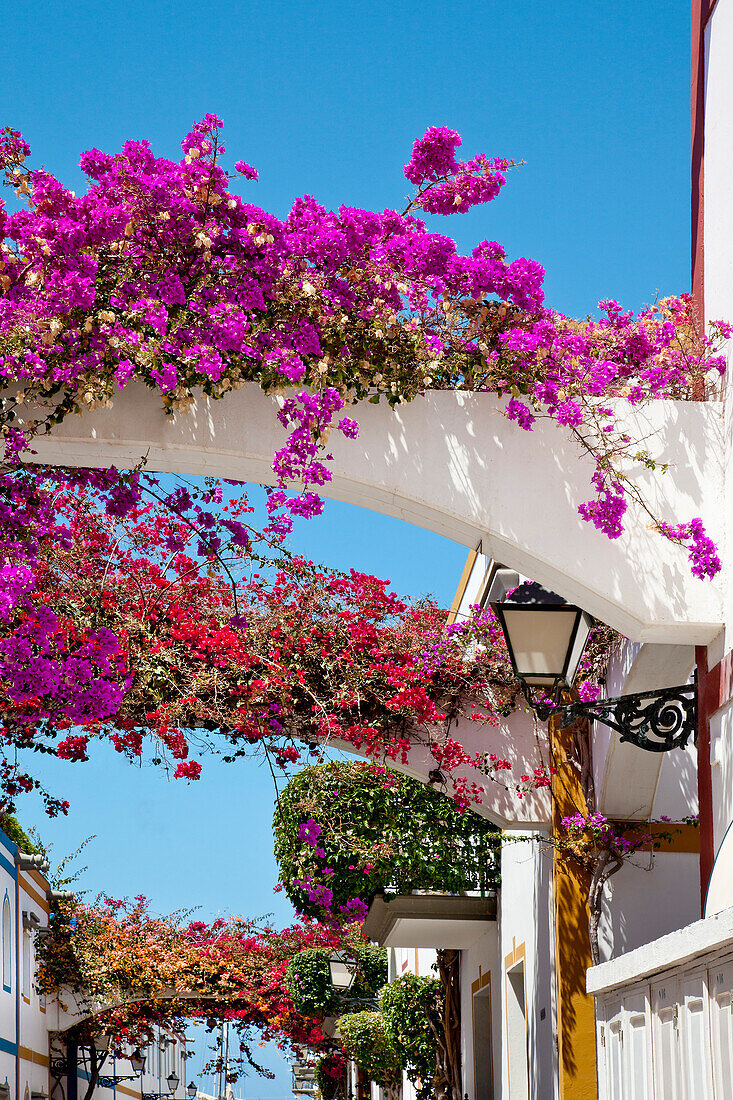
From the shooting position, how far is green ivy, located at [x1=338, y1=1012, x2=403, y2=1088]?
1411cm

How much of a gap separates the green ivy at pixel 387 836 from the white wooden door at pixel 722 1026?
5955mm

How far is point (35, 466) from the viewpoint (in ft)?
15.8

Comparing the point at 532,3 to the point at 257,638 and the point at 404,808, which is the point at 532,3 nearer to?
the point at 257,638

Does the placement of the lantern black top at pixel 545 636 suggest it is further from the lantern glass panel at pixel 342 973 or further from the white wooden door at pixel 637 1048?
the lantern glass panel at pixel 342 973

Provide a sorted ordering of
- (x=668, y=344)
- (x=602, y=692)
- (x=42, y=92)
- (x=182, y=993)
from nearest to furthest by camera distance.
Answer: (x=42, y=92), (x=668, y=344), (x=602, y=692), (x=182, y=993)

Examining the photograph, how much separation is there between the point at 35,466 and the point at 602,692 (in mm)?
4070

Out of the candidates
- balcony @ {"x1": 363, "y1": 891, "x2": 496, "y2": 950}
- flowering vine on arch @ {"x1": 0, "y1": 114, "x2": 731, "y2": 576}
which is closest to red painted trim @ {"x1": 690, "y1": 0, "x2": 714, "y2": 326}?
flowering vine on arch @ {"x1": 0, "y1": 114, "x2": 731, "y2": 576}

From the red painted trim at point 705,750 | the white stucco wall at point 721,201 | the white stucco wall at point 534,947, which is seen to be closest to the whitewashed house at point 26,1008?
the white stucco wall at point 534,947

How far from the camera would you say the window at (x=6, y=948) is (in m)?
15.8

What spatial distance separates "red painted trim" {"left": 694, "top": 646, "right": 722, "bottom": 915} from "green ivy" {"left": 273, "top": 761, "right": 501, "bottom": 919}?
395 centimetres

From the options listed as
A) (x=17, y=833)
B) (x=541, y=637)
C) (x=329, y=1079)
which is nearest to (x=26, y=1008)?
(x=17, y=833)

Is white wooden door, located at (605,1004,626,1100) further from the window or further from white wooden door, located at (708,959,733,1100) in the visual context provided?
the window

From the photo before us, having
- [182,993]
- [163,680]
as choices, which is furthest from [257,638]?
[182,993]

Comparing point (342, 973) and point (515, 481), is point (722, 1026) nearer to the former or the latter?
point (515, 481)
